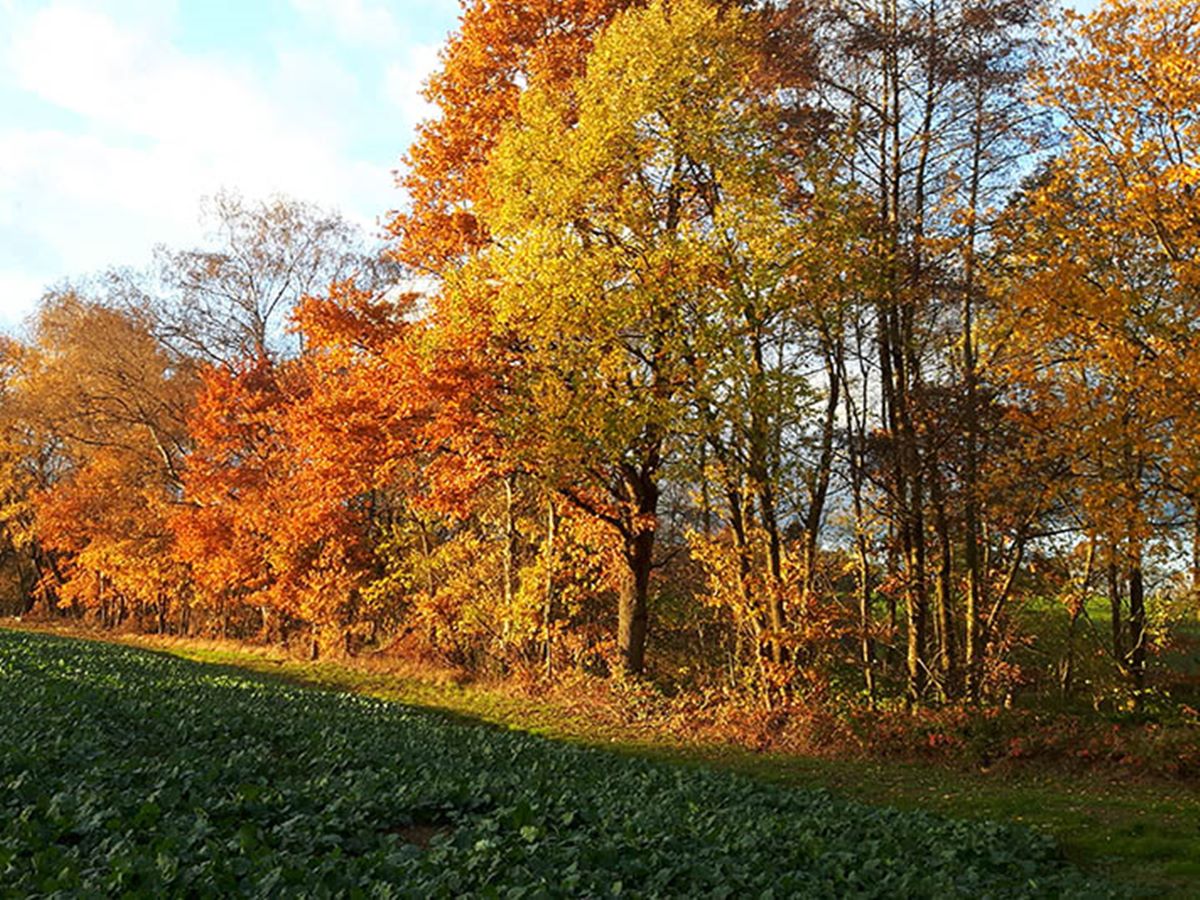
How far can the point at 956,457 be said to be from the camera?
671 inches

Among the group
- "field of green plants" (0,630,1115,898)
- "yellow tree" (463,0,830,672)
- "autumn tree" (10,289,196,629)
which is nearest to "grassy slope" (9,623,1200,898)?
"field of green plants" (0,630,1115,898)

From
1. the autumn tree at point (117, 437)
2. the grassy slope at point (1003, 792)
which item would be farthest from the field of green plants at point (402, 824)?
the autumn tree at point (117, 437)

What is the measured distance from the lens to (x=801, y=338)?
19.0 metres

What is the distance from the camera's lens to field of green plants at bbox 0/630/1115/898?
5.86 metres

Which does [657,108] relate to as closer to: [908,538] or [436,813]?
[908,538]

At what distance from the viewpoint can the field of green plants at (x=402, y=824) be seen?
19.2 feet

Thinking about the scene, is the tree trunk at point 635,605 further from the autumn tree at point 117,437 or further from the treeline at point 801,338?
the autumn tree at point 117,437

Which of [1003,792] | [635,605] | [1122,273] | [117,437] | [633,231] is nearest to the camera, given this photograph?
[1003,792]

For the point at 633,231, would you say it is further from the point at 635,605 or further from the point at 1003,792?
the point at 1003,792

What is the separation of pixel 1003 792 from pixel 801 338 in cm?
949

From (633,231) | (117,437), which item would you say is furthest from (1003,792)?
(117,437)

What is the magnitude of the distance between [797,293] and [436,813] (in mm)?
11358

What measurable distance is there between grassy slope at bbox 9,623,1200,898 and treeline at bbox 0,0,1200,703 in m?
2.45

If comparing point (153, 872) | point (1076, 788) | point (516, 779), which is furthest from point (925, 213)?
point (153, 872)
